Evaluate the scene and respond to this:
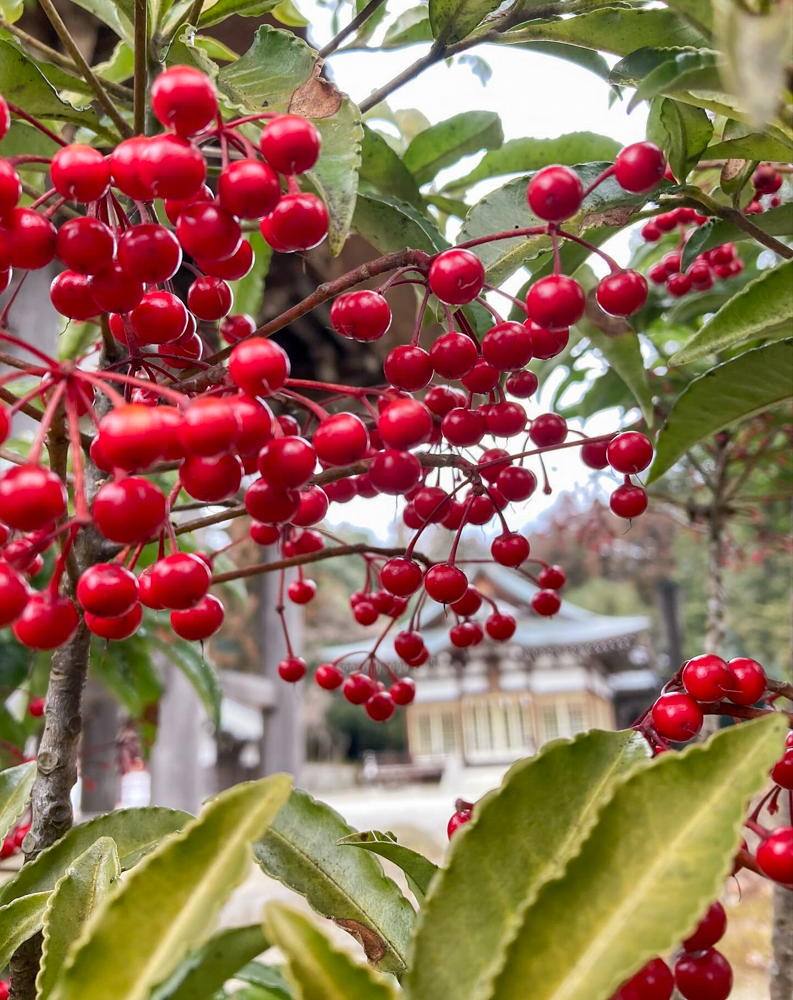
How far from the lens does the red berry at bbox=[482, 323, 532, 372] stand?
0.47m

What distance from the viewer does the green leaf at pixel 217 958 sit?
331 mm

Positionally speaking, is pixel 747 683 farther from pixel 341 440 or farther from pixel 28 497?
pixel 28 497

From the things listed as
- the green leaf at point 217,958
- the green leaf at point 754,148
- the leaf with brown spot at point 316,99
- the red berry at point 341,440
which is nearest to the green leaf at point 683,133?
the green leaf at point 754,148

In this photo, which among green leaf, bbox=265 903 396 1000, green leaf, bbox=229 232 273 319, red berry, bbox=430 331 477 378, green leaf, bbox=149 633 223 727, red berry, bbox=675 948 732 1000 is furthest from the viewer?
green leaf, bbox=149 633 223 727

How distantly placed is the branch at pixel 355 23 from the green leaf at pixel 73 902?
22.0 inches

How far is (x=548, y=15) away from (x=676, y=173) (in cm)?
16

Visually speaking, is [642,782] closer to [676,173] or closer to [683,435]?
[683,435]

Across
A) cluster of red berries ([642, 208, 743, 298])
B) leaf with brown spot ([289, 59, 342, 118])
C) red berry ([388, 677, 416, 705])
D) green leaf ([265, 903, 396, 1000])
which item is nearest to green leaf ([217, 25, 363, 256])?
leaf with brown spot ([289, 59, 342, 118])

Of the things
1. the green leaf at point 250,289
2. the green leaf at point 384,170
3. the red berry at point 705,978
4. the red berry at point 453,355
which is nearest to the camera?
the red berry at point 705,978

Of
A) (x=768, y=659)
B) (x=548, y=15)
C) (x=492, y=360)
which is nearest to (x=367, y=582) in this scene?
(x=492, y=360)

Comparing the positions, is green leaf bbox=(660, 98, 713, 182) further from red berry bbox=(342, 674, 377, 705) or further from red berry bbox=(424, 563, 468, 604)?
red berry bbox=(342, 674, 377, 705)

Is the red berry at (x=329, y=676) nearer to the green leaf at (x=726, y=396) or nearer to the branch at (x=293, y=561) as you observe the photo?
the branch at (x=293, y=561)

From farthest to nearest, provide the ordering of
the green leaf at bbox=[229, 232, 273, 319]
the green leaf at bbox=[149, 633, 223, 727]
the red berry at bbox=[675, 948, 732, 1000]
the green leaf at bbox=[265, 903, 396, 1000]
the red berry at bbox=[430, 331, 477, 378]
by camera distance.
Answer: the green leaf at bbox=[149, 633, 223, 727], the green leaf at bbox=[229, 232, 273, 319], the red berry at bbox=[430, 331, 477, 378], the red berry at bbox=[675, 948, 732, 1000], the green leaf at bbox=[265, 903, 396, 1000]

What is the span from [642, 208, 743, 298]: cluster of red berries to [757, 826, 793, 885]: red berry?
2.99 ft
